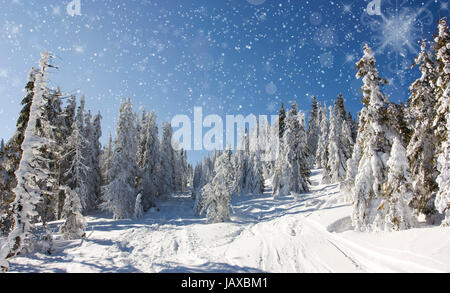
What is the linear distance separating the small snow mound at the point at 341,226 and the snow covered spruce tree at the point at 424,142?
3289mm

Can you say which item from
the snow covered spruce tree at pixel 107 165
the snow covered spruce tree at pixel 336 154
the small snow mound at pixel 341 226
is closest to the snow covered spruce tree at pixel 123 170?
the snow covered spruce tree at pixel 107 165

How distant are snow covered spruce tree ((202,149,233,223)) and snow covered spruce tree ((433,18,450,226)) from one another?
14184 millimetres

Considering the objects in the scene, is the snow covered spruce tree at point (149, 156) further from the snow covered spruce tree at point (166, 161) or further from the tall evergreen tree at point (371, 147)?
the tall evergreen tree at point (371, 147)

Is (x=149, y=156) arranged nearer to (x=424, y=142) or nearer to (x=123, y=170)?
(x=123, y=170)

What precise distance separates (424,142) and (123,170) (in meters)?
26.0

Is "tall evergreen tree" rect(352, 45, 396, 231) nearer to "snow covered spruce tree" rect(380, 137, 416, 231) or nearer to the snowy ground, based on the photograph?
"snow covered spruce tree" rect(380, 137, 416, 231)

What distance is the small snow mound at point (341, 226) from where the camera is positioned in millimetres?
12363

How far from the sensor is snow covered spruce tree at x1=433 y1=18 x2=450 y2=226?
29.0ft

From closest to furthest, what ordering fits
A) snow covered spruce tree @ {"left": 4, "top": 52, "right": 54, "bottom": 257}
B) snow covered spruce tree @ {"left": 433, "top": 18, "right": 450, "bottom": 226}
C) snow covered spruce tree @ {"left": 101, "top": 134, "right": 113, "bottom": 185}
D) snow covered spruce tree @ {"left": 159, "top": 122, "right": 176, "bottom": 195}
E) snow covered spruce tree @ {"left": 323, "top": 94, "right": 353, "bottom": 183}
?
snow covered spruce tree @ {"left": 4, "top": 52, "right": 54, "bottom": 257}
snow covered spruce tree @ {"left": 433, "top": 18, "right": 450, "bottom": 226}
snow covered spruce tree @ {"left": 101, "top": 134, "right": 113, "bottom": 185}
snow covered spruce tree @ {"left": 323, "top": 94, "right": 353, "bottom": 183}
snow covered spruce tree @ {"left": 159, "top": 122, "right": 176, "bottom": 195}

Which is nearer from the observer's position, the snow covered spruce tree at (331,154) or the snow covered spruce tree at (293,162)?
the snow covered spruce tree at (293,162)

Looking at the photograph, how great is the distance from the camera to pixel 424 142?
11.4 metres

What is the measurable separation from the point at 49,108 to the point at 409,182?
2182 cm

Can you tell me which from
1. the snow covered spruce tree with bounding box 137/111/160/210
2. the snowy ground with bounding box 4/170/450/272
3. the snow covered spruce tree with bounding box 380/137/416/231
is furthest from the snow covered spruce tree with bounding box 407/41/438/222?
the snow covered spruce tree with bounding box 137/111/160/210
